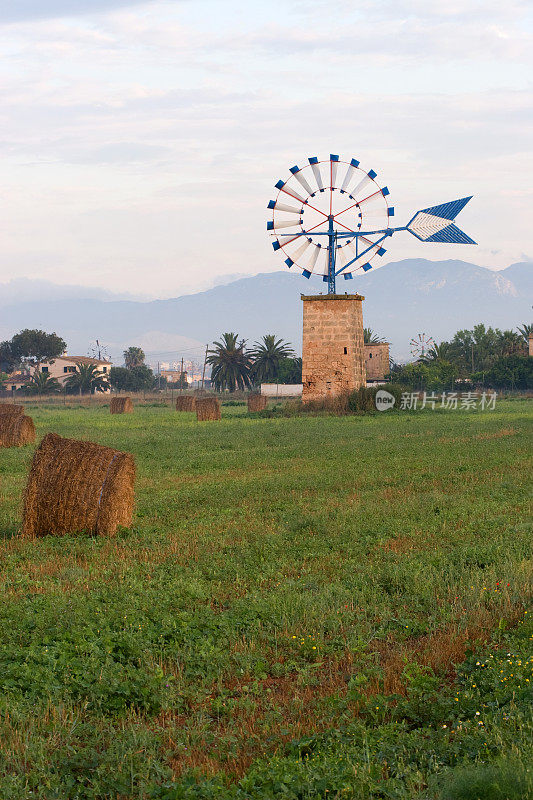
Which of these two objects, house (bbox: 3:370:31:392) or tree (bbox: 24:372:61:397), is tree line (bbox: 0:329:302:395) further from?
house (bbox: 3:370:31:392)

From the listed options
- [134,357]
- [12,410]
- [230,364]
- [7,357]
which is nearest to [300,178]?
[12,410]

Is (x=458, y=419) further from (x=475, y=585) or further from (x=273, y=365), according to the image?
(x=273, y=365)

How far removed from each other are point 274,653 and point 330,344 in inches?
1582

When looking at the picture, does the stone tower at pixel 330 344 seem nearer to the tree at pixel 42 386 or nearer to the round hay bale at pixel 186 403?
the round hay bale at pixel 186 403

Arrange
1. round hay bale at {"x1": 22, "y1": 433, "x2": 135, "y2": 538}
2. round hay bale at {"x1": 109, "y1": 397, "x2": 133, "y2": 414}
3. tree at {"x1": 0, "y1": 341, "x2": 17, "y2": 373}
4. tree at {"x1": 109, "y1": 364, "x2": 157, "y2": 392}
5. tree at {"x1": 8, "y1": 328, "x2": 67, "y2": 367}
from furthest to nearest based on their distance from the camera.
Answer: tree at {"x1": 0, "y1": 341, "x2": 17, "y2": 373} → tree at {"x1": 8, "y1": 328, "x2": 67, "y2": 367} → tree at {"x1": 109, "y1": 364, "x2": 157, "y2": 392} → round hay bale at {"x1": 109, "y1": 397, "x2": 133, "y2": 414} → round hay bale at {"x1": 22, "y1": 433, "x2": 135, "y2": 538}

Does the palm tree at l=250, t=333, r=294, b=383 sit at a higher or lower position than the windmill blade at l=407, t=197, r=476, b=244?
lower

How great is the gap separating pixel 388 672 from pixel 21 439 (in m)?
22.4

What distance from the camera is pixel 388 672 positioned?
6535 mm

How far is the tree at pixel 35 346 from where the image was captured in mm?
118750

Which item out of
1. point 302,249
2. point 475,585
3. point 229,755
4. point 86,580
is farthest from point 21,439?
point 302,249

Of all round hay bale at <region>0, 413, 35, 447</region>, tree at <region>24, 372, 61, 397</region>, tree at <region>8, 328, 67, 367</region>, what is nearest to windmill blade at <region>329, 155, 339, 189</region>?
round hay bale at <region>0, 413, 35, 447</region>

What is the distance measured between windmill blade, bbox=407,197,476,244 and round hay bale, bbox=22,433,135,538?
120ft

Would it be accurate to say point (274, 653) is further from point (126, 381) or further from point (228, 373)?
point (126, 381)

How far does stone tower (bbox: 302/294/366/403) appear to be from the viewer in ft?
153
